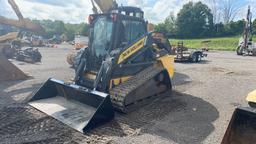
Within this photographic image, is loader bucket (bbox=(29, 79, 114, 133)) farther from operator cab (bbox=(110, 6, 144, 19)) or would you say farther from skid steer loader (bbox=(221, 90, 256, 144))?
operator cab (bbox=(110, 6, 144, 19))

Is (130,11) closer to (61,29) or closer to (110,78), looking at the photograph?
(110,78)

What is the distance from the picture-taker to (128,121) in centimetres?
556

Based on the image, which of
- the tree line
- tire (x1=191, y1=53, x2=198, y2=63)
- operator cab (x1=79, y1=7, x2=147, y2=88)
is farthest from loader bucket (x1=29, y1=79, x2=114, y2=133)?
the tree line

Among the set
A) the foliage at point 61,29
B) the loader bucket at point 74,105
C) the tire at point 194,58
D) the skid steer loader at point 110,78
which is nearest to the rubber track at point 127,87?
the skid steer loader at point 110,78

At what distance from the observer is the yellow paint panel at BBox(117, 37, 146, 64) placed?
21.5ft

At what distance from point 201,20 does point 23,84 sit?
5096 centimetres

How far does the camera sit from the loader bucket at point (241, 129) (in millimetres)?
3311

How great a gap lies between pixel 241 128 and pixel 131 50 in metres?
3.93

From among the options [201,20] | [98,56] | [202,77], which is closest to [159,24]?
[201,20]

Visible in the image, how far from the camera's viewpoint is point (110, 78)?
20.8 ft

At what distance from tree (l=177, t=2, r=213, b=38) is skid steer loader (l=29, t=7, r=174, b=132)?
161 ft

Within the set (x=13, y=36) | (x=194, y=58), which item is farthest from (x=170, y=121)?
(x=13, y=36)

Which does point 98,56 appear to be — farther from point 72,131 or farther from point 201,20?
point 201,20

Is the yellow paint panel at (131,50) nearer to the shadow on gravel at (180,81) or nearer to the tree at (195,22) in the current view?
the shadow on gravel at (180,81)
